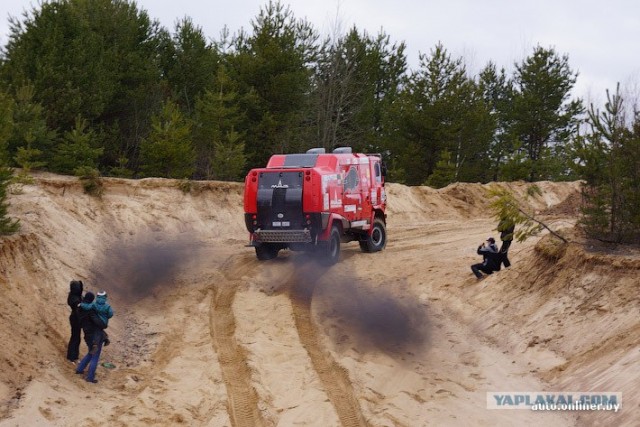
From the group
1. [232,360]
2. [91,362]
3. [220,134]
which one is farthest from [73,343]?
[220,134]

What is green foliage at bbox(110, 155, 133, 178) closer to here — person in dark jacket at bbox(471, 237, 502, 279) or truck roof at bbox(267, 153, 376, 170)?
truck roof at bbox(267, 153, 376, 170)

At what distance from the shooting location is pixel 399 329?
47.1 ft

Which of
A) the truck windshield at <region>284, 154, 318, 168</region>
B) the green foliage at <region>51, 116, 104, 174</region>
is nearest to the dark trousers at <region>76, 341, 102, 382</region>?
the truck windshield at <region>284, 154, 318, 168</region>

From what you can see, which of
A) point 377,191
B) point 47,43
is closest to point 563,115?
point 377,191

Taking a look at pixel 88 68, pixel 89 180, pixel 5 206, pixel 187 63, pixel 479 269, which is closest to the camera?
pixel 5 206

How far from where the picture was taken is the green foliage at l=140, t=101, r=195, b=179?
26.3 m

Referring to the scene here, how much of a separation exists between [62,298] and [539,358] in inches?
366

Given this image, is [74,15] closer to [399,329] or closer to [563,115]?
[399,329]

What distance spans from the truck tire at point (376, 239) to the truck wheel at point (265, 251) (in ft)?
10.4

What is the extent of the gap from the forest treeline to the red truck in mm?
6294

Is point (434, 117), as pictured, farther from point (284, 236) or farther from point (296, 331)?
point (296, 331)

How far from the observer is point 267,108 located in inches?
1310

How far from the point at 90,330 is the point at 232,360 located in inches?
101

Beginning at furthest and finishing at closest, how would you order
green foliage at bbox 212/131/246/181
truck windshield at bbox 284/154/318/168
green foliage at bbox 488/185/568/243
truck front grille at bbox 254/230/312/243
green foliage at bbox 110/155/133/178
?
green foliage at bbox 212/131/246/181, green foliage at bbox 110/155/133/178, truck windshield at bbox 284/154/318/168, truck front grille at bbox 254/230/312/243, green foliage at bbox 488/185/568/243
